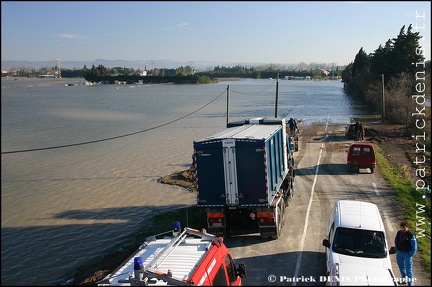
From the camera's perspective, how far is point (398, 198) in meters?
17.0

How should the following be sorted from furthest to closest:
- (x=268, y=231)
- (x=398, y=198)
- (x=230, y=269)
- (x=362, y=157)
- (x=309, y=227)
A: (x=362, y=157), (x=398, y=198), (x=309, y=227), (x=268, y=231), (x=230, y=269)

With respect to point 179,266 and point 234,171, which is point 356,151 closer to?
point 234,171

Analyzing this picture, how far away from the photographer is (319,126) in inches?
1752

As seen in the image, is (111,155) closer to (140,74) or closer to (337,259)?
(337,259)

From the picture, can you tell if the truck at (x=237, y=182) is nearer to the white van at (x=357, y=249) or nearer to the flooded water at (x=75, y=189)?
the white van at (x=357, y=249)

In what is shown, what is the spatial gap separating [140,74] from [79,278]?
79847 mm

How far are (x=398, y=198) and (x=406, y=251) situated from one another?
26.4 ft

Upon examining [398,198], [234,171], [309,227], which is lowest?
[309,227]

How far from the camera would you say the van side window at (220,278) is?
23.9 ft

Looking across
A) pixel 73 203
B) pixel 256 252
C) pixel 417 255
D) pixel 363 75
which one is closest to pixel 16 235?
pixel 73 203

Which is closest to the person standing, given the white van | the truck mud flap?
the white van

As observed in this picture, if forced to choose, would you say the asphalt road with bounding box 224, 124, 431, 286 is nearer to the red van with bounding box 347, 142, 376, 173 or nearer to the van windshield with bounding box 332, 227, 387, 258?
the red van with bounding box 347, 142, 376, 173

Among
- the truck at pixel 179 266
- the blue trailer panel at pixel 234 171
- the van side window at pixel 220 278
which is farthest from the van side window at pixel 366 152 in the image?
the van side window at pixel 220 278

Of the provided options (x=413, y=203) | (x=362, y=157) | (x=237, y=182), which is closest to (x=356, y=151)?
(x=362, y=157)
